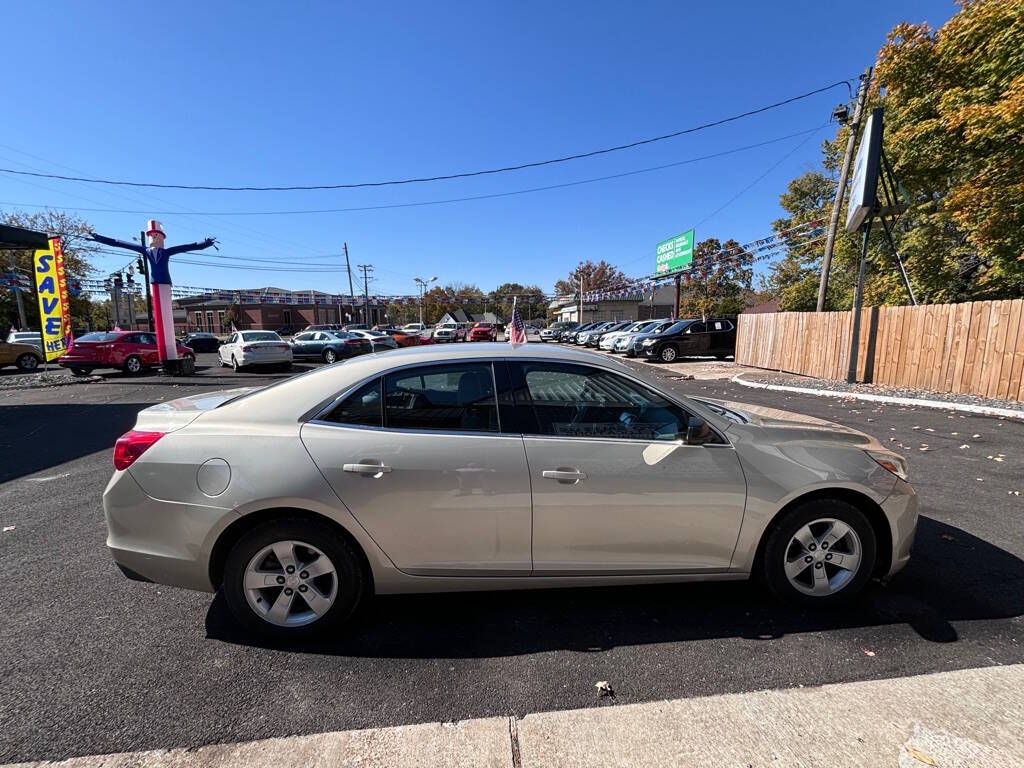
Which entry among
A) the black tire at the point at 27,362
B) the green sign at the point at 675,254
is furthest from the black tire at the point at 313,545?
the green sign at the point at 675,254

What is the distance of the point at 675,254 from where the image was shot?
2906 centimetres

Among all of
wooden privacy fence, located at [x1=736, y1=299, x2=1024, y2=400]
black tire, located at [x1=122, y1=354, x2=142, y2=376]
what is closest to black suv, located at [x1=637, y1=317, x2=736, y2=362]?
wooden privacy fence, located at [x1=736, y1=299, x2=1024, y2=400]

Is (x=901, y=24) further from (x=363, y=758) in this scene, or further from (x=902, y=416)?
(x=363, y=758)

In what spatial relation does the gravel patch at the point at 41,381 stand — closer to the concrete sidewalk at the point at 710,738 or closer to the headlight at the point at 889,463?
the concrete sidewalk at the point at 710,738

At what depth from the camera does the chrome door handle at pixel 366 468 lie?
7.63 ft

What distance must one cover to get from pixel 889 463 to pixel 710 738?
1903 millimetres

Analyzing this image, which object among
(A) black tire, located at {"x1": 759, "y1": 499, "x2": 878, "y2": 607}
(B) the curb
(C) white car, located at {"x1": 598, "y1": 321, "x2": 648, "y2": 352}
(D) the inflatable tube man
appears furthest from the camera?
(C) white car, located at {"x1": 598, "y1": 321, "x2": 648, "y2": 352}

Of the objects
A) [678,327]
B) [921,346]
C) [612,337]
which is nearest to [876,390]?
[921,346]

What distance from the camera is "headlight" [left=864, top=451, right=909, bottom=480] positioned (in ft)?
8.75

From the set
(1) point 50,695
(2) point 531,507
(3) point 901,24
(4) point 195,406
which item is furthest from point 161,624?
(3) point 901,24

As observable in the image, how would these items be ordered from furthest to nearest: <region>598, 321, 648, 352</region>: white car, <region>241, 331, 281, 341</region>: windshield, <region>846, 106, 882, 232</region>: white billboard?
<region>598, 321, 648, 352</region>: white car, <region>241, 331, 281, 341</region>: windshield, <region>846, 106, 882, 232</region>: white billboard

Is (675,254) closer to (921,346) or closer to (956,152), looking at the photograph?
(956,152)

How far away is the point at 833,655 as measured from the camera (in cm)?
230

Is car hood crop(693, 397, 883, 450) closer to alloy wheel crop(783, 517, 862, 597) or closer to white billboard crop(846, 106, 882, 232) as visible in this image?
alloy wheel crop(783, 517, 862, 597)
